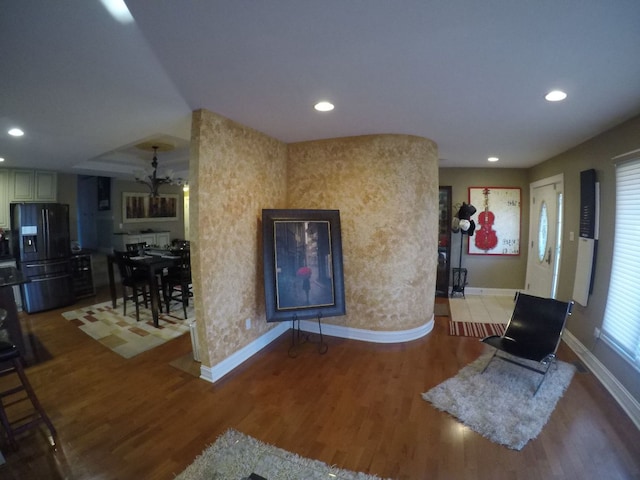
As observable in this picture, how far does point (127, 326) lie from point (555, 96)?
5.23 meters

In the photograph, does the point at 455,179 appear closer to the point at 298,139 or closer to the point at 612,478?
the point at 298,139

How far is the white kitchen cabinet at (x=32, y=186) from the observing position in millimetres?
4699

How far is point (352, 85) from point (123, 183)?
6643mm

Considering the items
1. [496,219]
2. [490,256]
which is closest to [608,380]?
[490,256]

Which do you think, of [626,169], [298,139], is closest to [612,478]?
[626,169]

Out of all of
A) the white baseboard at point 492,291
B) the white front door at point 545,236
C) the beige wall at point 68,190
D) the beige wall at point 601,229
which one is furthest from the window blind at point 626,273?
the beige wall at point 68,190

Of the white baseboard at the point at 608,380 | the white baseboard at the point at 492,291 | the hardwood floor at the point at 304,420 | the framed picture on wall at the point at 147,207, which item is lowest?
the hardwood floor at the point at 304,420

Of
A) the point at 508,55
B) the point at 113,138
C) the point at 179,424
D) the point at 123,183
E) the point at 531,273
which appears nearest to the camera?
the point at 508,55

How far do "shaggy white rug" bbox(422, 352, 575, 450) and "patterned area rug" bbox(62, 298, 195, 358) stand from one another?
123 inches

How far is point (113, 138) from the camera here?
316 centimetres

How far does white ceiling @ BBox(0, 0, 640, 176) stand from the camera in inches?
48.4

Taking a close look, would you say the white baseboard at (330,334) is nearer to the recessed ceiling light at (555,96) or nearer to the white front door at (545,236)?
the white front door at (545,236)

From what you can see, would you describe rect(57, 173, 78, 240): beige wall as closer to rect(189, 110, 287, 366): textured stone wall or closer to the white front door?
rect(189, 110, 287, 366): textured stone wall

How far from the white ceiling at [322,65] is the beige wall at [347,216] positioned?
40 cm
